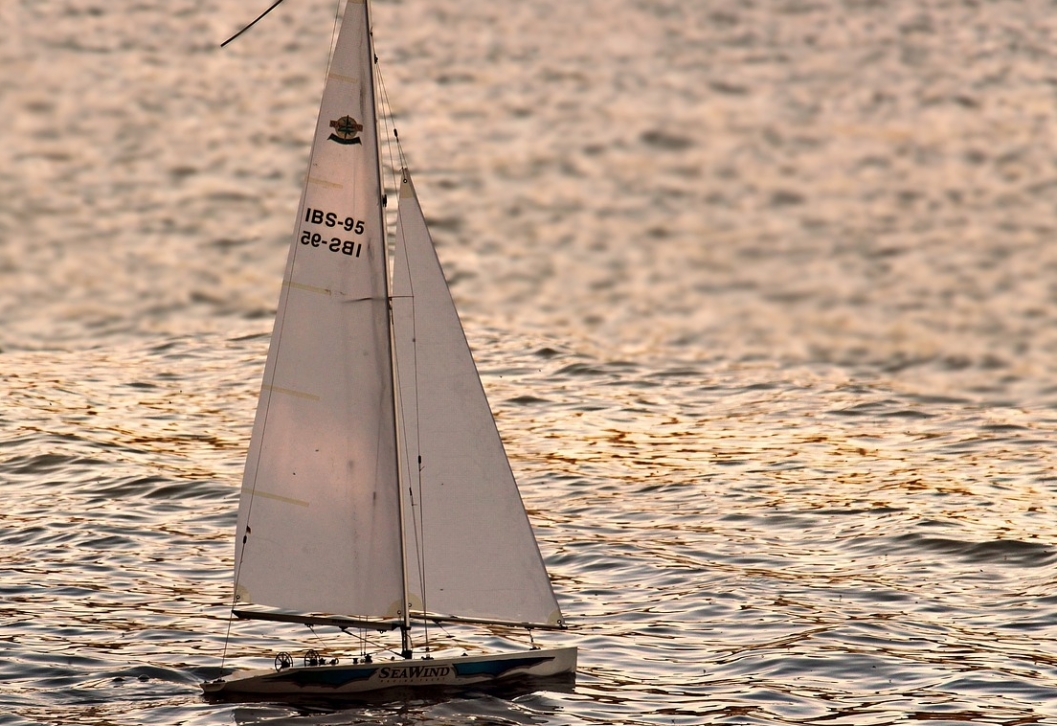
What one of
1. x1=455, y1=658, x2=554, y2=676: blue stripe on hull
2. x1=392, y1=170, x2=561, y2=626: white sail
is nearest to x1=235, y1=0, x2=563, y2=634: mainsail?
x1=392, y1=170, x2=561, y2=626: white sail

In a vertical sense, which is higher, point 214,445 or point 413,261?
point 413,261

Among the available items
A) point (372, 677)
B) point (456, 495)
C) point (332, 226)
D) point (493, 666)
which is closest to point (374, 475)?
point (456, 495)

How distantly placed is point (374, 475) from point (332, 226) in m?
4.72

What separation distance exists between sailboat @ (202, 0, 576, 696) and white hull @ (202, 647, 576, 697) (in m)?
0.03

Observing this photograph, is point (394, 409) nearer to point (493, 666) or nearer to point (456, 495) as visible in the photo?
point (456, 495)

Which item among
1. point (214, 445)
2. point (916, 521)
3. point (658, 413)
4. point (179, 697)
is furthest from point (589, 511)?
point (179, 697)

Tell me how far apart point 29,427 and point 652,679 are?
22.1 metres

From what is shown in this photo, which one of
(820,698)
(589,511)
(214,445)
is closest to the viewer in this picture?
(820,698)

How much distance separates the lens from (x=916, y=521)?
4069 cm

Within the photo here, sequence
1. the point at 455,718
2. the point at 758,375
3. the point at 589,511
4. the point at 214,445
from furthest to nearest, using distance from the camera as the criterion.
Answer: the point at 758,375, the point at 214,445, the point at 589,511, the point at 455,718

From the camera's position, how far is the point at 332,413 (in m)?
30.8

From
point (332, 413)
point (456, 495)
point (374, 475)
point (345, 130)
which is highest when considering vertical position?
point (345, 130)

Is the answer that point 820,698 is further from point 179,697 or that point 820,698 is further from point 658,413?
point 658,413

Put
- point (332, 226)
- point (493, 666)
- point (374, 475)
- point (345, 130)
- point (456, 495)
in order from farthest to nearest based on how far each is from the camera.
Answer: point (456, 495), point (374, 475), point (493, 666), point (332, 226), point (345, 130)
